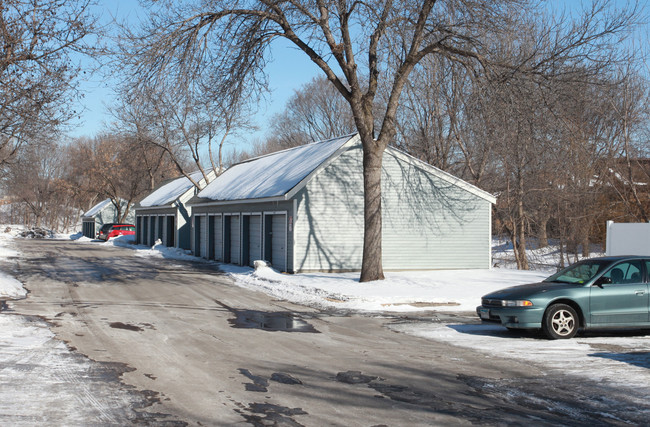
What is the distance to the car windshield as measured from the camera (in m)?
11.5

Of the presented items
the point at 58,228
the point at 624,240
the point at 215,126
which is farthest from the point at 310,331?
the point at 58,228

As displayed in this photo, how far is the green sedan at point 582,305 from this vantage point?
11.0 meters

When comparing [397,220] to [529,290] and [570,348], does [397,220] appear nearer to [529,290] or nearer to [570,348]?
[529,290]

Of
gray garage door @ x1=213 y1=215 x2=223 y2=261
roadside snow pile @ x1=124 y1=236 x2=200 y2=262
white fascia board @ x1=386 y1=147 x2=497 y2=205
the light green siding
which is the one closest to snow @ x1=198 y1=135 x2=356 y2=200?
the light green siding

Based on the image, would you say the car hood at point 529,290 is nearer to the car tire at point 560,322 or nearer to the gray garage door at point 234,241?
the car tire at point 560,322

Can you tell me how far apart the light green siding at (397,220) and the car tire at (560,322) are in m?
13.5

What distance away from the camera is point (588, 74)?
16641 mm

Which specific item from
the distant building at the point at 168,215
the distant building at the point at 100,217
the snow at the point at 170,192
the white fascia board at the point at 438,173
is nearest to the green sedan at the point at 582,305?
the white fascia board at the point at 438,173

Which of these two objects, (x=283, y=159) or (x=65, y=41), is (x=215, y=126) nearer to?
(x=283, y=159)

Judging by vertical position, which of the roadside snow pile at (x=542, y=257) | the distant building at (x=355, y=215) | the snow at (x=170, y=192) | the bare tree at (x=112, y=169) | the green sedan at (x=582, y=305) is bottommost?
the roadside snow pile at (x=542, y=257)

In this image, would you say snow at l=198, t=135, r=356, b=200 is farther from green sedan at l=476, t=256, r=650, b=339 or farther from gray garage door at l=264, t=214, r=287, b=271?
green sedan at l=476, t=256, r=650, b=339

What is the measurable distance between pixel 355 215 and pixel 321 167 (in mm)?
2319

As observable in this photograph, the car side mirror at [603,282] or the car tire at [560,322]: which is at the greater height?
the car side mirror at [603,282]

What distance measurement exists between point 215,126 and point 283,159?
15.7m
